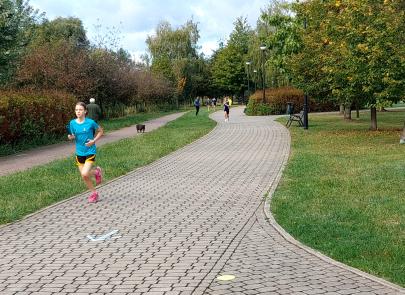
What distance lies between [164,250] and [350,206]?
11.1ft

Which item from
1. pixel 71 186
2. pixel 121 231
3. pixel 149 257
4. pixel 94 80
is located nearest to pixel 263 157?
pixel 71 186

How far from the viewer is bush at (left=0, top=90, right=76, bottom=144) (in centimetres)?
1810

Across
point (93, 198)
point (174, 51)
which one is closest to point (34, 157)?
point (93, 198)

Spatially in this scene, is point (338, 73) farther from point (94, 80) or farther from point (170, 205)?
point (94, 80)

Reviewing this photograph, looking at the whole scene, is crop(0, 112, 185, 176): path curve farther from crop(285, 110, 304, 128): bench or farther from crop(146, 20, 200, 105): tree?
crop(146, 20, 200, 105): tree

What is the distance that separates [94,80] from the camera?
34688 mm

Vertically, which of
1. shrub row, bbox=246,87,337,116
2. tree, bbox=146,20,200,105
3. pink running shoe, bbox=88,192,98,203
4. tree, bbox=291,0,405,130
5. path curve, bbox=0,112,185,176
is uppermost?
tree, bbox=146,20,200,105

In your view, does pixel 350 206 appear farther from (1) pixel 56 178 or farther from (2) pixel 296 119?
(2) pixel 296 119

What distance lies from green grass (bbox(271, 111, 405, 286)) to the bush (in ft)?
31.7

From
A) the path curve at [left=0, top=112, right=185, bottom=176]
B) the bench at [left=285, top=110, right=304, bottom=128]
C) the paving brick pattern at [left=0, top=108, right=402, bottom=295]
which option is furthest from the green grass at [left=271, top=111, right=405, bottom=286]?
the bench at [left=285, top=110, right=304, bottom=128]

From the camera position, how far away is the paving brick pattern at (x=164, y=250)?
4.77 meters

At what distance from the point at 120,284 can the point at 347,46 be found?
14.9 meters

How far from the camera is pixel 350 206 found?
8.04 metres

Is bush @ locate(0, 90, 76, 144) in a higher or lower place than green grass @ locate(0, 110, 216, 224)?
higher
